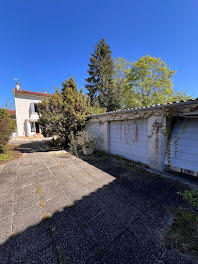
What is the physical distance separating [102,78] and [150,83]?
327 inches

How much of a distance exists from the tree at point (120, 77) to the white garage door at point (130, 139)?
45.7ft

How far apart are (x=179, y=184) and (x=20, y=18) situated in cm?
1285

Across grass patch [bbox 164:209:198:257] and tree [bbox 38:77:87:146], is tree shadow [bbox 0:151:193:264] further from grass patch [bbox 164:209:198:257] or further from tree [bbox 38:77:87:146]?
tree [bbox 38:77:87:146]

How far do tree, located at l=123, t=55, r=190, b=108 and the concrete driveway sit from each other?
14.8m

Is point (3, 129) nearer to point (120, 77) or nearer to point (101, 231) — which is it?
point (101, 231)

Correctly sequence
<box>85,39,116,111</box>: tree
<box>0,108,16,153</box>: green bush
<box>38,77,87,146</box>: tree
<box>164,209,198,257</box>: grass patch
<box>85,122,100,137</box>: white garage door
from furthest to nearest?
<box>85,39,116,111</box>: tree → <box>38,77,87,146</box>: tree → <box>85,122,100,137</box>: white garage door → <box>0,108,16,153</box>: green bush → <box>164,209,198,257</box>: grass patch

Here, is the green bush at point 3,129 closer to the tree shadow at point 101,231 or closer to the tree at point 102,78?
the tree shadow at point 101,231

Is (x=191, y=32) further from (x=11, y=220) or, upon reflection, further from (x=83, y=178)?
(x=11, y=220)

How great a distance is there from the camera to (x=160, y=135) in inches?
171

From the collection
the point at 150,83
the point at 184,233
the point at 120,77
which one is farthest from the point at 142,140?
the point at 120,77

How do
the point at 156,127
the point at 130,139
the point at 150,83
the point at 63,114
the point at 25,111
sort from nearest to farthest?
the point at 156,127 < the point at 130,139 < the point at 63,114 < the point at 150,83 < the point at 25,111

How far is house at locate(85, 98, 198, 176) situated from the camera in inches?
143

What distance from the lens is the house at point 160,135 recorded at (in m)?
3.64

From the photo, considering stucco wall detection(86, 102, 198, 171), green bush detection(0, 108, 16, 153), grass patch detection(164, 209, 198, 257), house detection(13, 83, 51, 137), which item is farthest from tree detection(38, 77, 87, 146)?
house detection(13, 83, 51, 137)
